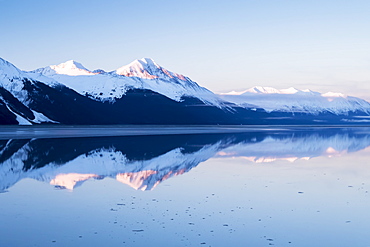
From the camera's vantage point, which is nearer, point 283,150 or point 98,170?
point 98,170

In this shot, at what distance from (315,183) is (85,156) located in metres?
19.7

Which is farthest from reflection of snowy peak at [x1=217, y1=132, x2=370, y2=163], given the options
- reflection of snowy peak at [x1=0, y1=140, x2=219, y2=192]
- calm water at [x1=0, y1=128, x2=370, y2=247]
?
calm water at [x1=0, y1=128, x2=370, y2=247]

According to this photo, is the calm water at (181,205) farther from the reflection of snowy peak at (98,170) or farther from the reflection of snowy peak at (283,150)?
the reflection of snowy peak at (283,150)

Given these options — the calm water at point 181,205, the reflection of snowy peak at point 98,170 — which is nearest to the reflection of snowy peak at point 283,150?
the reflection of snowy peak at point 98,170

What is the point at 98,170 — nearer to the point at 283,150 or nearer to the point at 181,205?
the point at 181,205

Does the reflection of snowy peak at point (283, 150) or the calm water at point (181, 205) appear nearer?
the calm water at point (181, 205)

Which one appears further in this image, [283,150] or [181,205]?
[283,150]

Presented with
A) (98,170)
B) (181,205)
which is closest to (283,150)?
(98,170)

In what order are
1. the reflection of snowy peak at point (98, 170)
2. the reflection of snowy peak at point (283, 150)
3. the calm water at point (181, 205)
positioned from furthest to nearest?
the reflection of snowy peak at point (283, 150) < the reflection of snowy peak at point (98, 170) < the calm water at point (181, 205)

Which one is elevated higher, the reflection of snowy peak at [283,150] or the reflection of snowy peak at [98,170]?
the reflection of snowy peak at [98,170]

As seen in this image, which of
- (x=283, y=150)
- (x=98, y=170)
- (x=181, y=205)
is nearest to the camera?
(x=181, y=205)

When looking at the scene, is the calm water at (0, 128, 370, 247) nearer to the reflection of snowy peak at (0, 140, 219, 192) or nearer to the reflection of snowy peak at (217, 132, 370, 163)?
the reflection of snowy peak at (0, 140, 219, 192)

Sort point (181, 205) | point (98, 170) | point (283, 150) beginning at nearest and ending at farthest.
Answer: point (181, 205) → point (98, 170) → point (283, 150)

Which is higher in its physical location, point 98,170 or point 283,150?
point 98,170
